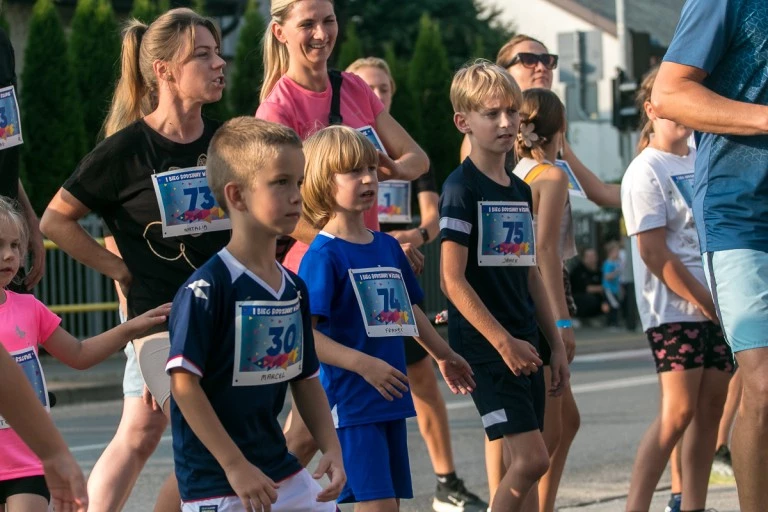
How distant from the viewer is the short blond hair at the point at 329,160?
484 cm

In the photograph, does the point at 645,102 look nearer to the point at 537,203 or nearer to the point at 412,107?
the point at 537,203

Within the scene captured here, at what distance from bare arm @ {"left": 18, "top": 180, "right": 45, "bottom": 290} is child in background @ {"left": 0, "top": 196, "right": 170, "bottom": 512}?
17.7 inches

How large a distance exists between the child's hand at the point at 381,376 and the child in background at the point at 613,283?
2132cm

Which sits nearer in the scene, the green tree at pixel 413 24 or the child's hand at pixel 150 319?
the child's hand at pixel 150 319

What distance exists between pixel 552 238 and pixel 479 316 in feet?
2.73

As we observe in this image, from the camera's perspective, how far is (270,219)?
3867mm

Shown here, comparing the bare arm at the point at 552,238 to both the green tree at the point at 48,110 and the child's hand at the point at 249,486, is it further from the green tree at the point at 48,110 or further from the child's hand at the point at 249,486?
the green tree at the point at 48,110

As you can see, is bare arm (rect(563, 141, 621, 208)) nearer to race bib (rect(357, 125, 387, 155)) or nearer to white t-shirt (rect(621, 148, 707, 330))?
white t-shirt (rect(621, 148, 707, 330))

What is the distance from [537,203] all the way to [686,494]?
1382 mm

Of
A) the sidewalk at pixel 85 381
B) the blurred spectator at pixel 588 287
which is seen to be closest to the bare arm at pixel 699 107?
the sidewalk at pixel 85 381

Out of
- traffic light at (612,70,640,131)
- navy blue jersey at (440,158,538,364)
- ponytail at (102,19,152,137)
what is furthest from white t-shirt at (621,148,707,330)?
traffic light at (612,70,640,131)

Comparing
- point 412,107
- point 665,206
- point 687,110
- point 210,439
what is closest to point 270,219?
point 210,439

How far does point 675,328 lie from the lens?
6215 mm

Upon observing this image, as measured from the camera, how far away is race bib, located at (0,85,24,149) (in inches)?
211
